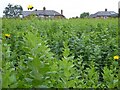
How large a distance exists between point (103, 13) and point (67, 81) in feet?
216

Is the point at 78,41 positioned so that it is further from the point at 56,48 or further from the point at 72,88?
the point at 72,88

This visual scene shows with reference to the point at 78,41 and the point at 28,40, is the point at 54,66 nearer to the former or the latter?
the point at 28,40

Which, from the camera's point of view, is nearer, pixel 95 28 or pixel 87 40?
pixel 87 40

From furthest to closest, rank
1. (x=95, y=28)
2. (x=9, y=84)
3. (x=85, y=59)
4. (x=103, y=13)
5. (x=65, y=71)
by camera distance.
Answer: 1. (x=103, y=13)
2. (x=95, y=28)
3. (x=85, y=59)
4. (x=65, y=71)
5. (x=9, y=84)

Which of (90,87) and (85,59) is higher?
(90,87)

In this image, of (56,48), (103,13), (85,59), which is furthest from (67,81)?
(103,13)

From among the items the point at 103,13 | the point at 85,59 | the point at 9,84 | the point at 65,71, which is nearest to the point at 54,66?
the point at 65,71

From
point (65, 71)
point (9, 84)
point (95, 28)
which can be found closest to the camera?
point (9, 84)

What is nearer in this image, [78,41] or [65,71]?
[65,71]

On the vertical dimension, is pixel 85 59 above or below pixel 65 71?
below

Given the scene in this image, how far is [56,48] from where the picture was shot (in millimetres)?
5281

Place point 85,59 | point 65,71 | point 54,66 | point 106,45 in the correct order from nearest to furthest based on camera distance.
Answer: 1. point 65,71
2. point 54,66
3. point 85,59
4. point 106,45

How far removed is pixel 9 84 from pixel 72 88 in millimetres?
312

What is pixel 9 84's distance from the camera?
1326mm
